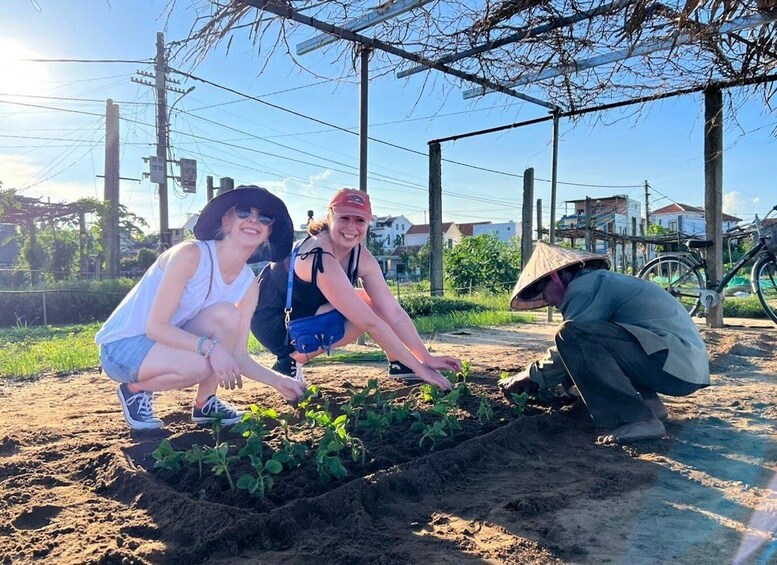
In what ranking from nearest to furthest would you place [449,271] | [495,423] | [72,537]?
[72,537], [495,423], [449,271]

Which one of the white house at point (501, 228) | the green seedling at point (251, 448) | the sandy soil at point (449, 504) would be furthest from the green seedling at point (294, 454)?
the white house at point (501, 228)

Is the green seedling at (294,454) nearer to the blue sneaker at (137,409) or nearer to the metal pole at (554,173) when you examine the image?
the blue sneaker at (137,409)

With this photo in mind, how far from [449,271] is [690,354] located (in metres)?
15.8

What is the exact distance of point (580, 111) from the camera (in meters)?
A: 7.14

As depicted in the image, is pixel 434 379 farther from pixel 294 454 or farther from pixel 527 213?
pixel 527 213

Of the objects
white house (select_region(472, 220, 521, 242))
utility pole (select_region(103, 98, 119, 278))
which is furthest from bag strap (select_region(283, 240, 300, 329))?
white house (select_region(472, 220, 521, 242))

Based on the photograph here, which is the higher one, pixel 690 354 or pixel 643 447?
pixel 690 354

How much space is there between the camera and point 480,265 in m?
17.9

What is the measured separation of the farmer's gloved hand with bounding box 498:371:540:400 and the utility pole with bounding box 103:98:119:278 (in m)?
17.6

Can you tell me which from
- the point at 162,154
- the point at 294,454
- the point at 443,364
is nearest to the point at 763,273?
the point at 443,364

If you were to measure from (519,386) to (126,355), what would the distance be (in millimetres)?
2177

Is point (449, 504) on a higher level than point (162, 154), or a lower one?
lower

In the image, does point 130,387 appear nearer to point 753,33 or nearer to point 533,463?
point 533,463

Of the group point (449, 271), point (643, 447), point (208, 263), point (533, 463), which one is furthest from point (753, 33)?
point (449, 271)
